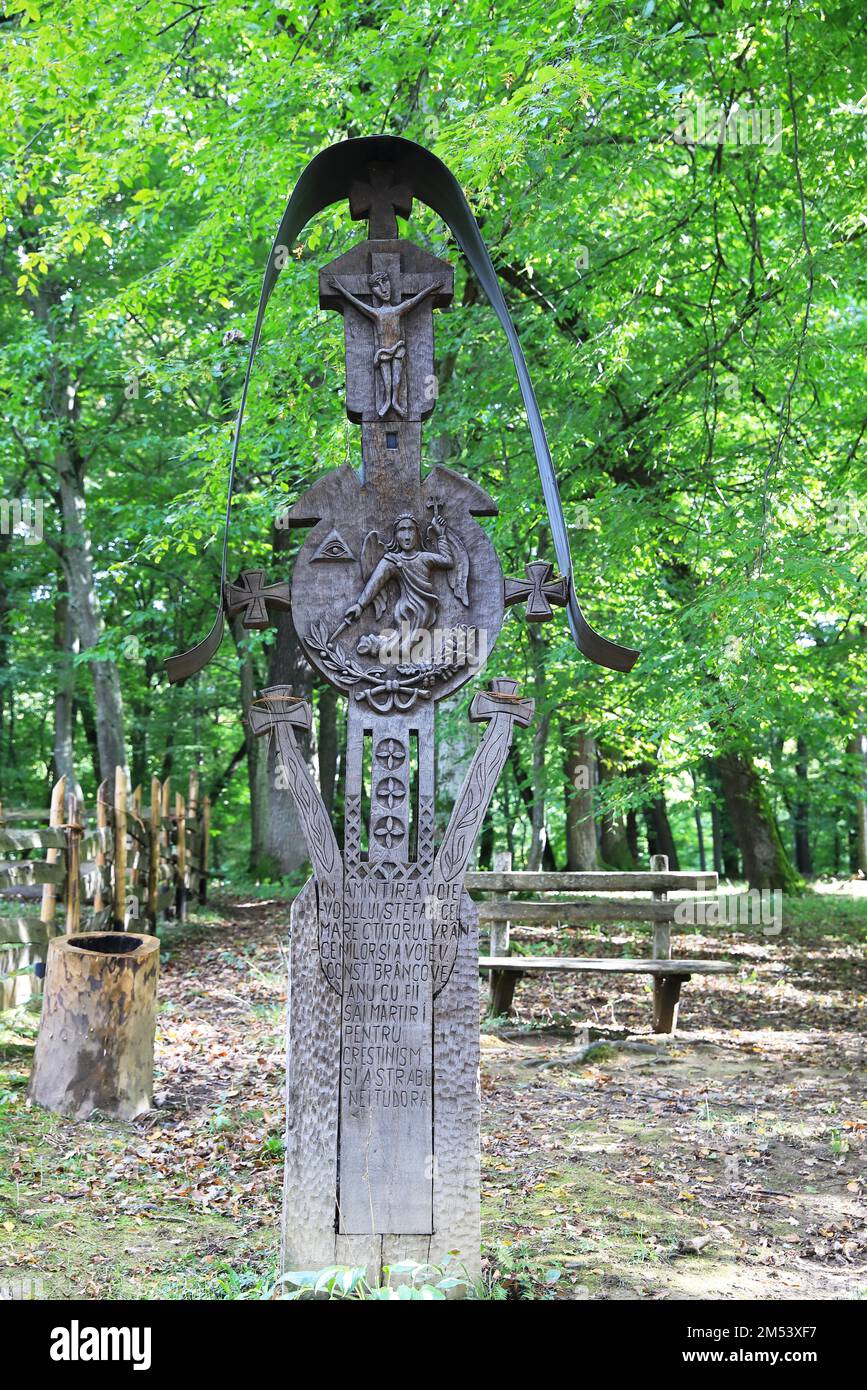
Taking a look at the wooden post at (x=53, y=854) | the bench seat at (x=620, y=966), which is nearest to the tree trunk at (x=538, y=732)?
the bench seat at (x=620, y=966)

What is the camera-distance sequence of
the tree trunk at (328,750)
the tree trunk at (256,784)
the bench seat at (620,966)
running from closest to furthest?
the bench seat at (620,966), the tree trunk at (256,784), the tree trunk at (328,750)

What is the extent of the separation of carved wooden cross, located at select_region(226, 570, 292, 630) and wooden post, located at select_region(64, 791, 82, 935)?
494 centimetres

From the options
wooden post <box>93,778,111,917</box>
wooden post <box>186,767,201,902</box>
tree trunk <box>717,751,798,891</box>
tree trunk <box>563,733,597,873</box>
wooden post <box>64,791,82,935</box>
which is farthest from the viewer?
tree trunk <box>563,733,597,873</box>

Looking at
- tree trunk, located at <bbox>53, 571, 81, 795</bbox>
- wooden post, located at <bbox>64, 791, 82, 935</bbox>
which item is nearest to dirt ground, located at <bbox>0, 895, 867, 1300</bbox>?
wooden post, located at <bbox>64, 791, 82, 935</bbox>

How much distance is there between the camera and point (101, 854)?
923cm

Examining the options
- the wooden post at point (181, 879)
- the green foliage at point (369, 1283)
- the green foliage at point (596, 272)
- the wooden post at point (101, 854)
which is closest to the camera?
the green foliage at point (369, 1283)

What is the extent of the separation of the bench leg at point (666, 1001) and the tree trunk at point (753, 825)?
637 centimetres

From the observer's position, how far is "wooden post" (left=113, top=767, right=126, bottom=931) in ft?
30.8

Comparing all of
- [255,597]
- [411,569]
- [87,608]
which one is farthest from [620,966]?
[87,608]

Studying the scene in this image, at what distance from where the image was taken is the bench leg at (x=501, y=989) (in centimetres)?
828

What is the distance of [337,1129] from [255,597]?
1.80 metres

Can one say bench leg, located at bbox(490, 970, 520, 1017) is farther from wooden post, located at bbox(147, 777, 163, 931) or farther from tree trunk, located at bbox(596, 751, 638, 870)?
tree trunk, located at bbox(596, 751, 638, 870)
